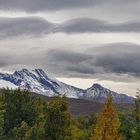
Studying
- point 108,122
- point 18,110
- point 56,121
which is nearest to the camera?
point 108,122

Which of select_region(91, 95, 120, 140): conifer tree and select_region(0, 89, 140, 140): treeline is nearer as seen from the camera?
select_region(91, 95, 120, 140): conifer tree

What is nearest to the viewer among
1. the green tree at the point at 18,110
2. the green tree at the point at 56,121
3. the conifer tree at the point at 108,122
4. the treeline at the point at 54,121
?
the conifer tree at the point at 108,122

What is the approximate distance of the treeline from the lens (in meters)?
79.2

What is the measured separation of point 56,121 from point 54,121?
36 cm

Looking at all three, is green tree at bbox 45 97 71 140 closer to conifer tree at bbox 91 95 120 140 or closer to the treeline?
the treeline

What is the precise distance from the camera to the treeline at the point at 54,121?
79188mm

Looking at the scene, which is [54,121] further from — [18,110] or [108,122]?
[18,110]

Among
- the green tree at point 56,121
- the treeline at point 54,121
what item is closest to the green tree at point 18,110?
the treeline at point 54,121

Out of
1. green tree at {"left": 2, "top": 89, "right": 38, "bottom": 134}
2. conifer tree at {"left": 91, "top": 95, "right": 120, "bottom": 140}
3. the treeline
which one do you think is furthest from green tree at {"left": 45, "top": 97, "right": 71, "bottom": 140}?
green tree at {"left": 2, "top": 89, "right": 38, "bottom": 134}

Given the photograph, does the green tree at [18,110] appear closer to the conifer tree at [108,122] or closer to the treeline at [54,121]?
the treeline at [54,121]

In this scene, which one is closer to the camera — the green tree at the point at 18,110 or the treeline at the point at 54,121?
the treeline at the point at 54,121

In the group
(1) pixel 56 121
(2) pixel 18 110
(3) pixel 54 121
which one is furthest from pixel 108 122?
(2) pixel 18 110

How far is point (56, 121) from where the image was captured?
88.6 metres

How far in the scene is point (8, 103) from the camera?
138250 mm
